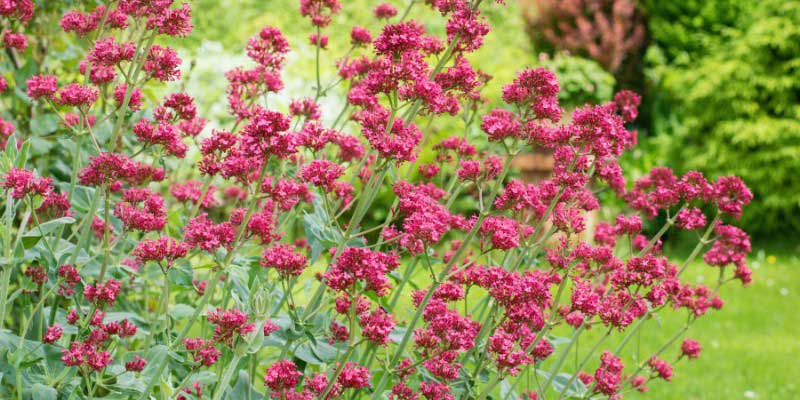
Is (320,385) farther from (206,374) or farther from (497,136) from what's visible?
(497,136)

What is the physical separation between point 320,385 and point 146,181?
1.09m

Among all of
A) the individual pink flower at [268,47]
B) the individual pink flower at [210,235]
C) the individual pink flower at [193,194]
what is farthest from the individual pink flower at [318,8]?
the individual pink flower at [210,235]

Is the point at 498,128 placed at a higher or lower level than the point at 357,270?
higher

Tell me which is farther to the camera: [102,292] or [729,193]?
[729,193]

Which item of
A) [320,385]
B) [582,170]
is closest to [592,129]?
[582,170]

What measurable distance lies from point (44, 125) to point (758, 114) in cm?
1064

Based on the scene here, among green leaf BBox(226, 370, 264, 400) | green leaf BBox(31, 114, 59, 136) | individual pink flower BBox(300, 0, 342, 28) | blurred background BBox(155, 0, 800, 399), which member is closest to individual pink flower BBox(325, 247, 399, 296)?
green leaf BBox(226, 370, 264, 400)

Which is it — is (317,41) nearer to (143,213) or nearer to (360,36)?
(360,36)

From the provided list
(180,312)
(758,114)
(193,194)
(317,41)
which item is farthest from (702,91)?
(180,312)

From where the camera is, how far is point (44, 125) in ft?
10.9

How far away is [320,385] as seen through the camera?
6.97ft

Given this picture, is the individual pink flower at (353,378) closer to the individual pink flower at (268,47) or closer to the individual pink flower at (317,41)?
the individual pink flower at (268,47)

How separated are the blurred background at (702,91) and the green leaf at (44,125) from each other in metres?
2.96

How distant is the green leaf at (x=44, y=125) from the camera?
130 inches
